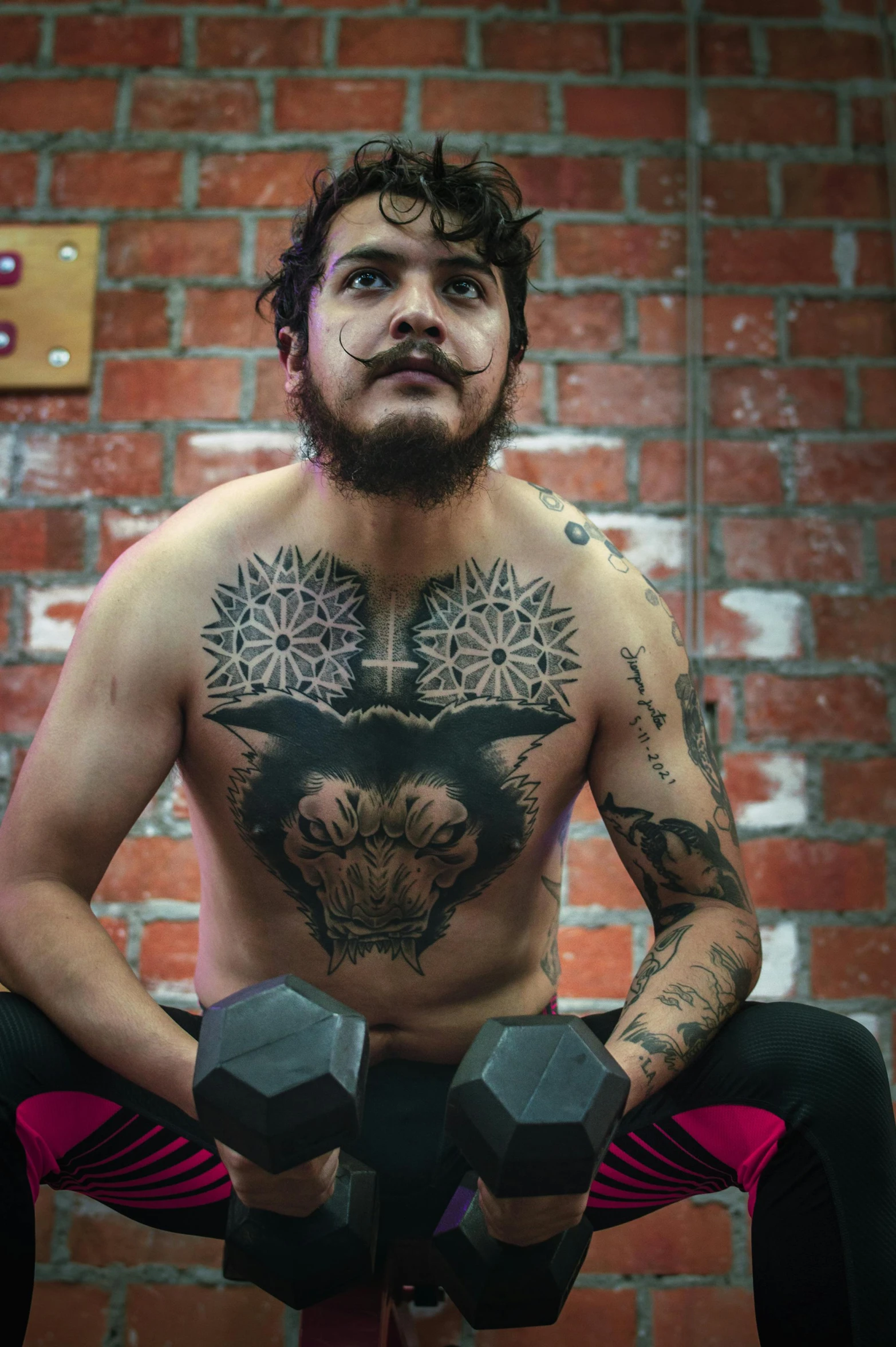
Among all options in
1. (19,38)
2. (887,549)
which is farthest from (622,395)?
(19,38)

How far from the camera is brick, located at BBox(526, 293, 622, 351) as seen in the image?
158cm

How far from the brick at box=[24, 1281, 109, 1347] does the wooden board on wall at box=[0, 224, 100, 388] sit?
42.5 inches

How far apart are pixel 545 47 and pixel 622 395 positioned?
1.61ft

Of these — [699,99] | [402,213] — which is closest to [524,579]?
[402,213]

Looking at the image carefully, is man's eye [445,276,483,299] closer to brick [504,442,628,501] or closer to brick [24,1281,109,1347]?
brick [504,442,628,501]

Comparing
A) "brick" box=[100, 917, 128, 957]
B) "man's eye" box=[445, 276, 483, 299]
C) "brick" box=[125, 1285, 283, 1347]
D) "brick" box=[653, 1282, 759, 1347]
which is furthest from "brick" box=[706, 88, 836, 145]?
"brick" box=[125, 1285, 283, 1347]

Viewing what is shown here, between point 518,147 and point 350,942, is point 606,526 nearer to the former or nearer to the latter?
point 518,147

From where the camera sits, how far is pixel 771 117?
164 cm

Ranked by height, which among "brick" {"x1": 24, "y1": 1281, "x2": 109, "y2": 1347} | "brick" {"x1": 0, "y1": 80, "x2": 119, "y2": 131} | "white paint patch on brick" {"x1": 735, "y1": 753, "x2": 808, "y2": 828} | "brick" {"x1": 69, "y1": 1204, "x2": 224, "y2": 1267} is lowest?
"brick" {"x1": 24, "y1": 1281, "x2": 109, "y2": 1347}

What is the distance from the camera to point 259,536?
1.12 meters

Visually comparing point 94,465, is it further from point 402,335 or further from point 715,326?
point 715,326

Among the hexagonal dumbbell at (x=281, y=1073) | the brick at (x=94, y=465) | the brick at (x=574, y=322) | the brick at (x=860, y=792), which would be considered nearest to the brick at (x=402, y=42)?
the brick at (x=574, y=322)

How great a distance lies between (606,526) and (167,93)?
0.82m

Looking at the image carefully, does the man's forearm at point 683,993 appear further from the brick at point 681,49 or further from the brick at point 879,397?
the brick at point 681,49
